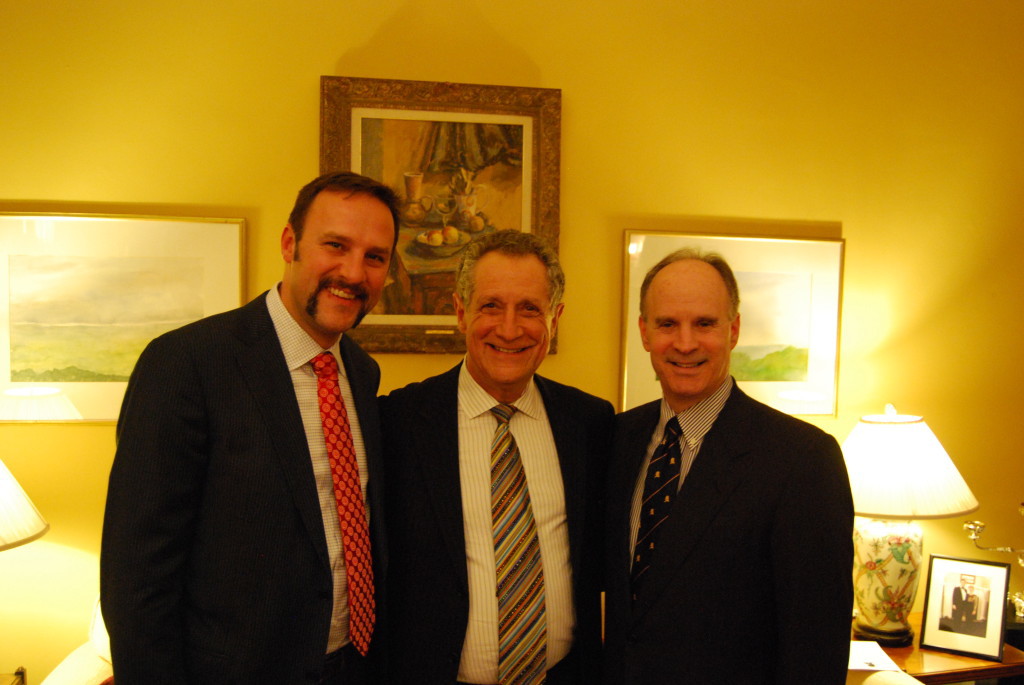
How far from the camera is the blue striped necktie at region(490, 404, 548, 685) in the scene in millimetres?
1595

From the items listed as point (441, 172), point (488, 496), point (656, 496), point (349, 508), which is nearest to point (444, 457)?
point (488, 496)

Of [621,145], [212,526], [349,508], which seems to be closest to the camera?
[212,526]

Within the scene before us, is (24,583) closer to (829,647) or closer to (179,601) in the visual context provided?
(179,601)

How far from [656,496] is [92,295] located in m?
2.14

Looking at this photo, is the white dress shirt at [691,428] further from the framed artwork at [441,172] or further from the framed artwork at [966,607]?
the framed artwork at [966,607]

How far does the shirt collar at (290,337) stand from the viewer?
1.59 meters

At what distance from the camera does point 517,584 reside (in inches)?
63.6

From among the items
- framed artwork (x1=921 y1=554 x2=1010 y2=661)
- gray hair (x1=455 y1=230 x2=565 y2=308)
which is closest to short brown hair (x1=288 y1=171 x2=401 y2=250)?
gray hair (x1=455 y1=230 x2=565 y2=308)

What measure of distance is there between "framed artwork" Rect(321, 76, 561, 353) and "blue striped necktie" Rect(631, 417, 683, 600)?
122cm

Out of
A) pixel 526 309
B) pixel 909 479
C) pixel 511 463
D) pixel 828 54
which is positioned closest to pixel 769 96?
pixel 828 54

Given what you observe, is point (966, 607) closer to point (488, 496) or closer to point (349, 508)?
point (488, 496)

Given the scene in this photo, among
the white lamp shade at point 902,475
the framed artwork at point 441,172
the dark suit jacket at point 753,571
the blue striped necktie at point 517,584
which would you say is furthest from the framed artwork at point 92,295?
the white lamp shade at point 902,475

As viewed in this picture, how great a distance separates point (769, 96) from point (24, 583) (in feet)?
11.3

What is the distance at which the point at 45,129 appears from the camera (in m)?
2.56
